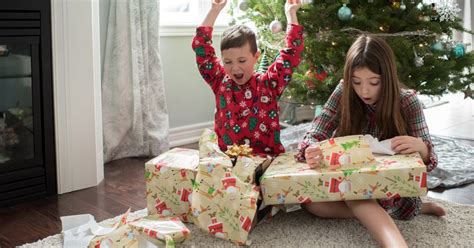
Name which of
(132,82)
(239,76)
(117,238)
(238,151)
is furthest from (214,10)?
(132,82)

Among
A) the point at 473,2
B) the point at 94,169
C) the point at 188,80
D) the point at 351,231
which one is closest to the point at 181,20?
the point at 188,80

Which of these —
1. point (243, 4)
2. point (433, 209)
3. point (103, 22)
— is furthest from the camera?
point (103, 22)

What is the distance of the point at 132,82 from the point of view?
2.81 m

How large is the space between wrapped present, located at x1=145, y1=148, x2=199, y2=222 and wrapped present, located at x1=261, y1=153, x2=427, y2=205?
0.27m

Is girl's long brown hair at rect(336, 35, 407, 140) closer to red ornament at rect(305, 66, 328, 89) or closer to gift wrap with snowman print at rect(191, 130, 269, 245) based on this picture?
gift wrap with snowman print at rect(191, 130, 269, 245)

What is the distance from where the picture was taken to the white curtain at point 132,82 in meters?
2.78

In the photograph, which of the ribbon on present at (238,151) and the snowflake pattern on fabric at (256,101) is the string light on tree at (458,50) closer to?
the snowflake pattern on fabric at (256,101)

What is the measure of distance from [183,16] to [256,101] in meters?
1.54

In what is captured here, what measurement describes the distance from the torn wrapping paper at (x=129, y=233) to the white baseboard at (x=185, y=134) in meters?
1.41

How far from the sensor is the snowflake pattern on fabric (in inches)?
77.0

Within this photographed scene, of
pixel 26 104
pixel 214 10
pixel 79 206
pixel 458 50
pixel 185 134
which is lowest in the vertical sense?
pixel 79 206

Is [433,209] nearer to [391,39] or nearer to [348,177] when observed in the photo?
[348,177]

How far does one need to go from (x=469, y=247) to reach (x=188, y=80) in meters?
2.02

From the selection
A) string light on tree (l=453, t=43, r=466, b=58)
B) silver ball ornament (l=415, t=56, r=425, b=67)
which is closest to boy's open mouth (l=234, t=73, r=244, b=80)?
silver ball ornament (l=415, t=56, r=425, b=67)
